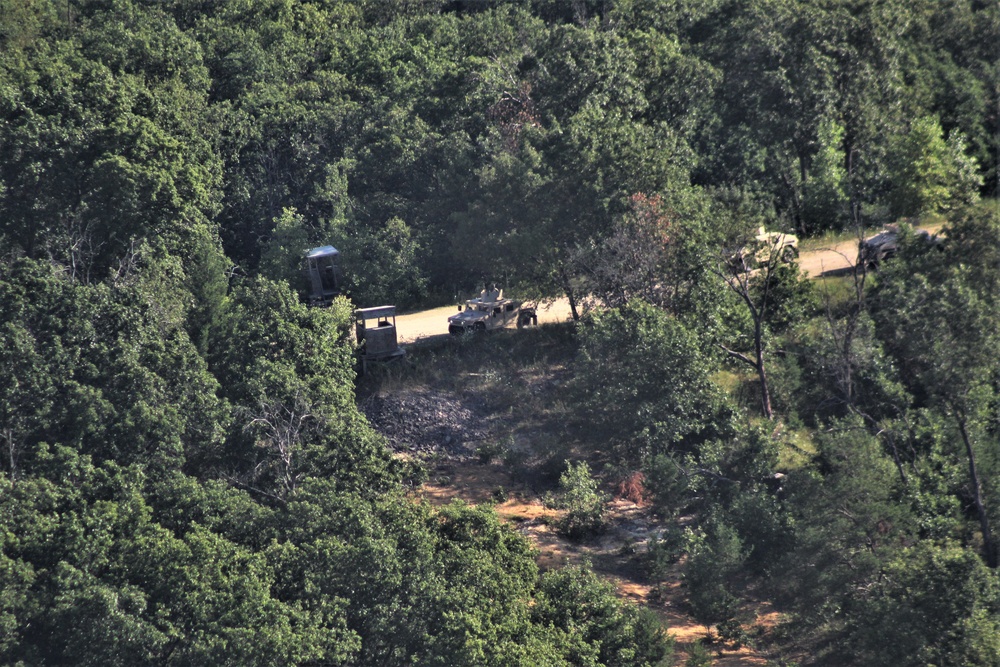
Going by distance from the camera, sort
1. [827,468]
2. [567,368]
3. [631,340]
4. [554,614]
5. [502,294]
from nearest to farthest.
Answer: [554,614] → [827,468] → [631,340] → [567,368] → [502,294]

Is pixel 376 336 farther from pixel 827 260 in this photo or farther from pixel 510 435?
pixel 827 260

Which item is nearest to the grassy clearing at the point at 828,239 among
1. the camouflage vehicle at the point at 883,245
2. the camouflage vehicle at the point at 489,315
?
the camouflage vehicle at the point at 883,245

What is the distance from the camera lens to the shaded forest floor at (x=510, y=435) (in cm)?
2942

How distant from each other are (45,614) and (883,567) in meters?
15.3

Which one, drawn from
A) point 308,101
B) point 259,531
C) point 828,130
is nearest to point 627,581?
point 259,531

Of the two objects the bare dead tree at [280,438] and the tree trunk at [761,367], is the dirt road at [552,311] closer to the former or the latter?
the tree trunk at [761,367]

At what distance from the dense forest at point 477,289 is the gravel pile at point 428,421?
2548 millimetres

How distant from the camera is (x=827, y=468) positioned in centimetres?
2725

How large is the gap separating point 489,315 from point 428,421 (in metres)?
4.82

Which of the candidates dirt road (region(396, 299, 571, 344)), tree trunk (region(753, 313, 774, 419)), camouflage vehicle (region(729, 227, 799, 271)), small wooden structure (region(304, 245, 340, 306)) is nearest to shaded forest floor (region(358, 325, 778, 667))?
dirt road (region(396, 299, 571, 344))

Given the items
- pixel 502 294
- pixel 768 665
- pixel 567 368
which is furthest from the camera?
pixel 502 294

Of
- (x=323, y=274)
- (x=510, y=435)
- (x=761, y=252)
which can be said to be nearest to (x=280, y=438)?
(x=510, y=435)

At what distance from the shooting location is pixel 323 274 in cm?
3878

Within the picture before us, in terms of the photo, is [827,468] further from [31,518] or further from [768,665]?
[31,518]
